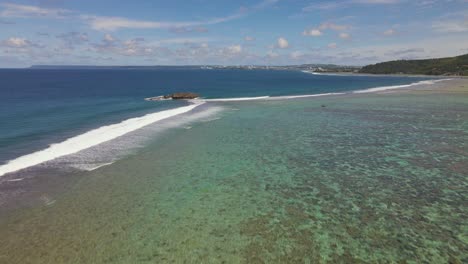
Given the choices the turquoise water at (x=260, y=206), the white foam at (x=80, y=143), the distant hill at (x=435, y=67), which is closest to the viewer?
the turquoise water at (x=260, y=206)

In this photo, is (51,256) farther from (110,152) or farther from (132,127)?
(132,127)

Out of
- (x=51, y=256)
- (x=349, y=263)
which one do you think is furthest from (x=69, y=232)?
(x=349, y=263)

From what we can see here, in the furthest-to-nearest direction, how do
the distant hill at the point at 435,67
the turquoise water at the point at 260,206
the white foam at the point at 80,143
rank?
the distant hill at the point at 435,67 → the white foam at the point at 80,143 → the turquoise water at the point at 260,206

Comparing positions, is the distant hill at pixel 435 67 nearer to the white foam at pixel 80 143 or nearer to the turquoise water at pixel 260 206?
the turquoise water at pixel 260 206

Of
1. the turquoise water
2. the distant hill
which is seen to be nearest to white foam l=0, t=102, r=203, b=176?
the turquoise water

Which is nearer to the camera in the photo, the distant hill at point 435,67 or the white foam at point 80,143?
the white foam at point 80,143

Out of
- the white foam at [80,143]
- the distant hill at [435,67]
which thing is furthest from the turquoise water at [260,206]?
the distant hill at [435,67]
